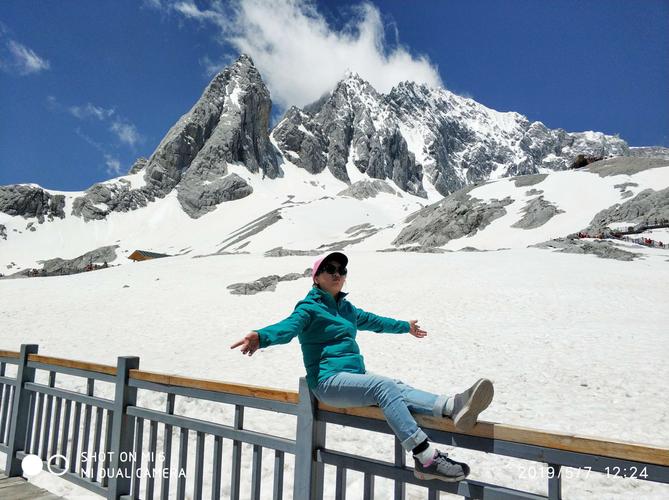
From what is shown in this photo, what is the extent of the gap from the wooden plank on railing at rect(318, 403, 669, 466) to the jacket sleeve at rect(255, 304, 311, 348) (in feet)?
3.46

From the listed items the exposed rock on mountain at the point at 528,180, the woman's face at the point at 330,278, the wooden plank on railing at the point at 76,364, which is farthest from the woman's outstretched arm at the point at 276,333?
the exposed rock on mountain at the point at 528,180

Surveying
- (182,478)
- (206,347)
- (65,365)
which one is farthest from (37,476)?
(206,347)

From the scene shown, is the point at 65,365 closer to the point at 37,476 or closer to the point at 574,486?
the point at 37,476

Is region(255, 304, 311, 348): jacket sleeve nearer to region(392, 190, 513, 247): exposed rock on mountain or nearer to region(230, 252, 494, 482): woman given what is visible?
region(230, 252, 494, 482): woman

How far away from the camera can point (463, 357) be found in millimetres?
13461

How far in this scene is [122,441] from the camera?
480cm

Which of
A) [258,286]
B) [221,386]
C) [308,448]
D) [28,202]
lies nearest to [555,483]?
[308,448]

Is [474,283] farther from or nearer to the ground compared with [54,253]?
nearer to the ground

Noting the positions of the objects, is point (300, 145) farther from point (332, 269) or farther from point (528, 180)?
point (332, 269)

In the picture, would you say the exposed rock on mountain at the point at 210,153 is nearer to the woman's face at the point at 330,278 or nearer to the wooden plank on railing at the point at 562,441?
the woman's face at the point at 330,278

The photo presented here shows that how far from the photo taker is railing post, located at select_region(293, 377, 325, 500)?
3479 millimetres

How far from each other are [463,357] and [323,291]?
10684mm

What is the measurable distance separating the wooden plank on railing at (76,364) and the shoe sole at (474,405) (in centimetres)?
386

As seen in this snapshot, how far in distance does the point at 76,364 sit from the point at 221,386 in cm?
250
